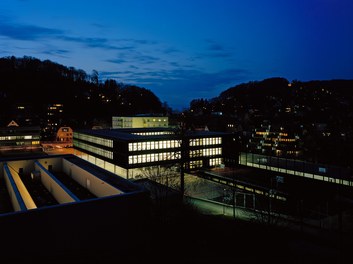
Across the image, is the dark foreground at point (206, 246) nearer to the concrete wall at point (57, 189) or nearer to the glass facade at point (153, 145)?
the concrete wall at point (57, 189)

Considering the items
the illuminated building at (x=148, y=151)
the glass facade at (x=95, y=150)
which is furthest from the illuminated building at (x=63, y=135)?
the illuminated building at (x=148, y=151)

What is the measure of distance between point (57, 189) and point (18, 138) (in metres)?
63.1

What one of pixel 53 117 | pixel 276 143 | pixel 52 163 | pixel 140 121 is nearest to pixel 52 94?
pixel 53 117

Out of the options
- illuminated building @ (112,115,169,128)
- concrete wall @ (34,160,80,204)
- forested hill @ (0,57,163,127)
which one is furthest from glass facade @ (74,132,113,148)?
forested hill @ (0,57,163,127)

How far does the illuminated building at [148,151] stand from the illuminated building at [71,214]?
1928cm

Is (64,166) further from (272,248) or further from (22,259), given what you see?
(272,248)

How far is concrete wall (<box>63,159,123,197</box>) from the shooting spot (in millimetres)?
16406

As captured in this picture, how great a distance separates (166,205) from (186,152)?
72.6ft

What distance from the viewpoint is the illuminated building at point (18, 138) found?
6619 centimetres

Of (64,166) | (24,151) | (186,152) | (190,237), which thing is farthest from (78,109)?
(190,237)

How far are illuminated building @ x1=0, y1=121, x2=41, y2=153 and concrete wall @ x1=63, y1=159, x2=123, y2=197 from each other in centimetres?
5030

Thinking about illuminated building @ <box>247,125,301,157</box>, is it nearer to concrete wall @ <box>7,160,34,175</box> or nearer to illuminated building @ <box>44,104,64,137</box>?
concrete wall @ <box>7,160,34,175</box>

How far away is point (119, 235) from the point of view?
14.3 m

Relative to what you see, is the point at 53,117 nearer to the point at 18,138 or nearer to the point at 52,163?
the point at 18,138
